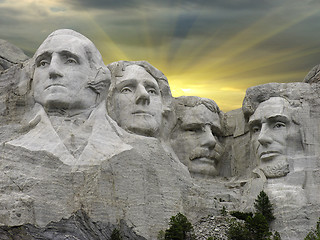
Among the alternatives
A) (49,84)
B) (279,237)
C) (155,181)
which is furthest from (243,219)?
(49,84)

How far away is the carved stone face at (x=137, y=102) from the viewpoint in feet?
93.6

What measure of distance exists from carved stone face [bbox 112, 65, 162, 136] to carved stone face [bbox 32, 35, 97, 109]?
1886mm

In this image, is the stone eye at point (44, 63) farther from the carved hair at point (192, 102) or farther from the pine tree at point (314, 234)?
the pine tree at point (314, 234)

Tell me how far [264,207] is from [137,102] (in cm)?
477

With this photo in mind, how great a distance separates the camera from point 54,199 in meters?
25.0

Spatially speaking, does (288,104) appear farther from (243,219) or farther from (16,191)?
(16,191)

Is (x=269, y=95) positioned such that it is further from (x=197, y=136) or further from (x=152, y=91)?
(x=152, y=91)

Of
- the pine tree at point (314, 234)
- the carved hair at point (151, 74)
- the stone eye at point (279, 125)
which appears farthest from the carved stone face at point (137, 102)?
the pine tree at point (314, 234)

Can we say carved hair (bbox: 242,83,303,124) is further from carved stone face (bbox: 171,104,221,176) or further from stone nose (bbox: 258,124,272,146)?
carved stone face (bbox: 171,104,221,176)

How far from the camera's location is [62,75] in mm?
26516

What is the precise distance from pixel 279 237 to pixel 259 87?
5237 mm

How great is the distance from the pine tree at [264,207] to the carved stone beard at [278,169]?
0.92 m

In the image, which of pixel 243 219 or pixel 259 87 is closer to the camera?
pixel 243 219

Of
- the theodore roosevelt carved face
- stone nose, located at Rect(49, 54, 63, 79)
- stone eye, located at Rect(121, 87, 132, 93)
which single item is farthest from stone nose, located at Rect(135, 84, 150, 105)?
stone nose, located at Rect(49, 54, 63, 79)
